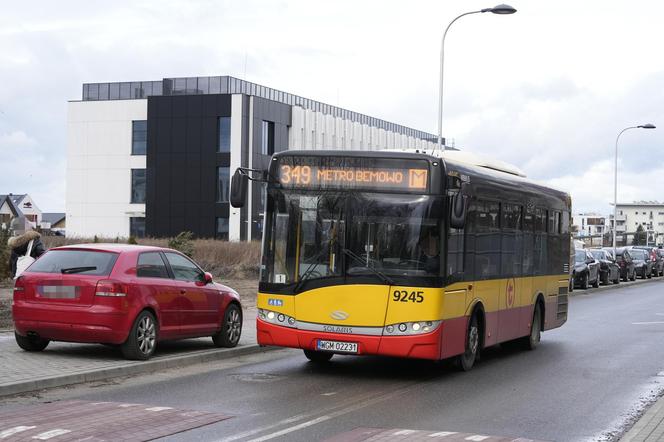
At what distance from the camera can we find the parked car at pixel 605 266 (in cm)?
4419

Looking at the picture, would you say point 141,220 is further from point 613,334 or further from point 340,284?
point 340,284

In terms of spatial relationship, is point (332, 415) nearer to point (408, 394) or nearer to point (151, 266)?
point (408, 394)

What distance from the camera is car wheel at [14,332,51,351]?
13404 millimetres

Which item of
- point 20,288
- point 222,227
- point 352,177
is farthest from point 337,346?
point 222,227

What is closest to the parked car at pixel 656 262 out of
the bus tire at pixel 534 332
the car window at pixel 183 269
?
the bus tire at pixel 534 332

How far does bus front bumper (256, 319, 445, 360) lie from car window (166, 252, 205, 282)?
2.25m

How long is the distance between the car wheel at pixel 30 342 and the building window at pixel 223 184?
195 ft

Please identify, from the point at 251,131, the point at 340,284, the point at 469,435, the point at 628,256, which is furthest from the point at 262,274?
the point at 251,131

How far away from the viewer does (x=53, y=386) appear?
36.3 feet

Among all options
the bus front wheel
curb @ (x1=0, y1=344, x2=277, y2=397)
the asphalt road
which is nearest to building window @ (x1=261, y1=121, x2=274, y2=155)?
the asphalt road

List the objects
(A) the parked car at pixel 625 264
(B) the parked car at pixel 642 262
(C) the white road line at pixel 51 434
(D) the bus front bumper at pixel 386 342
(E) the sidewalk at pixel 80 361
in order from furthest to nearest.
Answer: (B) the parked car at pixel 642 262 < (A) the parked car at pixel 625 264 < (D) the bus front bumper at pixel 386 342 < (E) the sidewalk at pixel 80 361 < (C) the white road line at pixel 51 434

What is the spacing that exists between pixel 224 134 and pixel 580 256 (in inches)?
1503

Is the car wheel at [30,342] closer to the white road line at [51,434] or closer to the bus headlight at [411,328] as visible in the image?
the bus headlight at [411,328]

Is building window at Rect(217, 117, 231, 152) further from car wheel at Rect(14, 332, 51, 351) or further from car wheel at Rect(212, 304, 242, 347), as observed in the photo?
car wheel at Rect(14, 332, 51, 351)
